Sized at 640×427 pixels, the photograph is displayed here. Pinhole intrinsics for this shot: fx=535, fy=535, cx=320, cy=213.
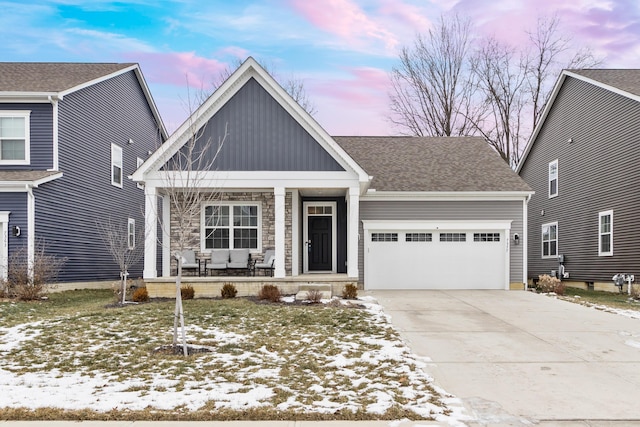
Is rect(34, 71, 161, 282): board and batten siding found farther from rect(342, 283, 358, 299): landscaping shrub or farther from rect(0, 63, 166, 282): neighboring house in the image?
rect(342, 283, 358, 299): landscaping shrub

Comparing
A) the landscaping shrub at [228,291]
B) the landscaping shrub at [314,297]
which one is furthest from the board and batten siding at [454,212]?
the landscaping shrub at [228,291]

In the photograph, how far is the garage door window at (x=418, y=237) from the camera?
1705cm

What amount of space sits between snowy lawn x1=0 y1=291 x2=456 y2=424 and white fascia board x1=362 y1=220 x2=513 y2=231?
6.13 meters

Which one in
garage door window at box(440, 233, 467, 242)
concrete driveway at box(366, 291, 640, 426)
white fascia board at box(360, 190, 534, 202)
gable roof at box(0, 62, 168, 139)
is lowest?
concrete driveway at box(366, 291, 640, 426)

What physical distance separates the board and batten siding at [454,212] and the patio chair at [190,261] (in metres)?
5.03

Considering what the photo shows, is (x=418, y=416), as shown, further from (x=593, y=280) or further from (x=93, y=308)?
(x=593, y=280)

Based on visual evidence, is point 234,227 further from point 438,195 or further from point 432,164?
point 432,164

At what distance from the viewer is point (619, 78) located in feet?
61.0

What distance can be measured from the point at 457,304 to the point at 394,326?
3.84 meters

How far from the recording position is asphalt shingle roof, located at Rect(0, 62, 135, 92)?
1611 cm

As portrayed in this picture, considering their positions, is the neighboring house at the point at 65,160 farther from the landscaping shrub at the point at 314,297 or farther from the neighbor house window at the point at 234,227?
the landscaping shrub at the point at 314,297

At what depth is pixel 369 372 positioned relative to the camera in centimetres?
657

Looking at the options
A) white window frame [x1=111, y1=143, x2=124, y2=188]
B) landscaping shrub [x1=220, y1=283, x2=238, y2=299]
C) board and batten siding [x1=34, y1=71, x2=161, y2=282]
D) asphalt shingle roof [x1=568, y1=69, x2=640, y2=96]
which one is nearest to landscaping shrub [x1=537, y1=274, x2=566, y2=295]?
asphalt shingle roof [x1=568, y1=69, x2=640, y2=96]

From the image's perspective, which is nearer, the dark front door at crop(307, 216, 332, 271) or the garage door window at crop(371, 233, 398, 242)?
the garage door window at crop(371, 233, 398, 242)
